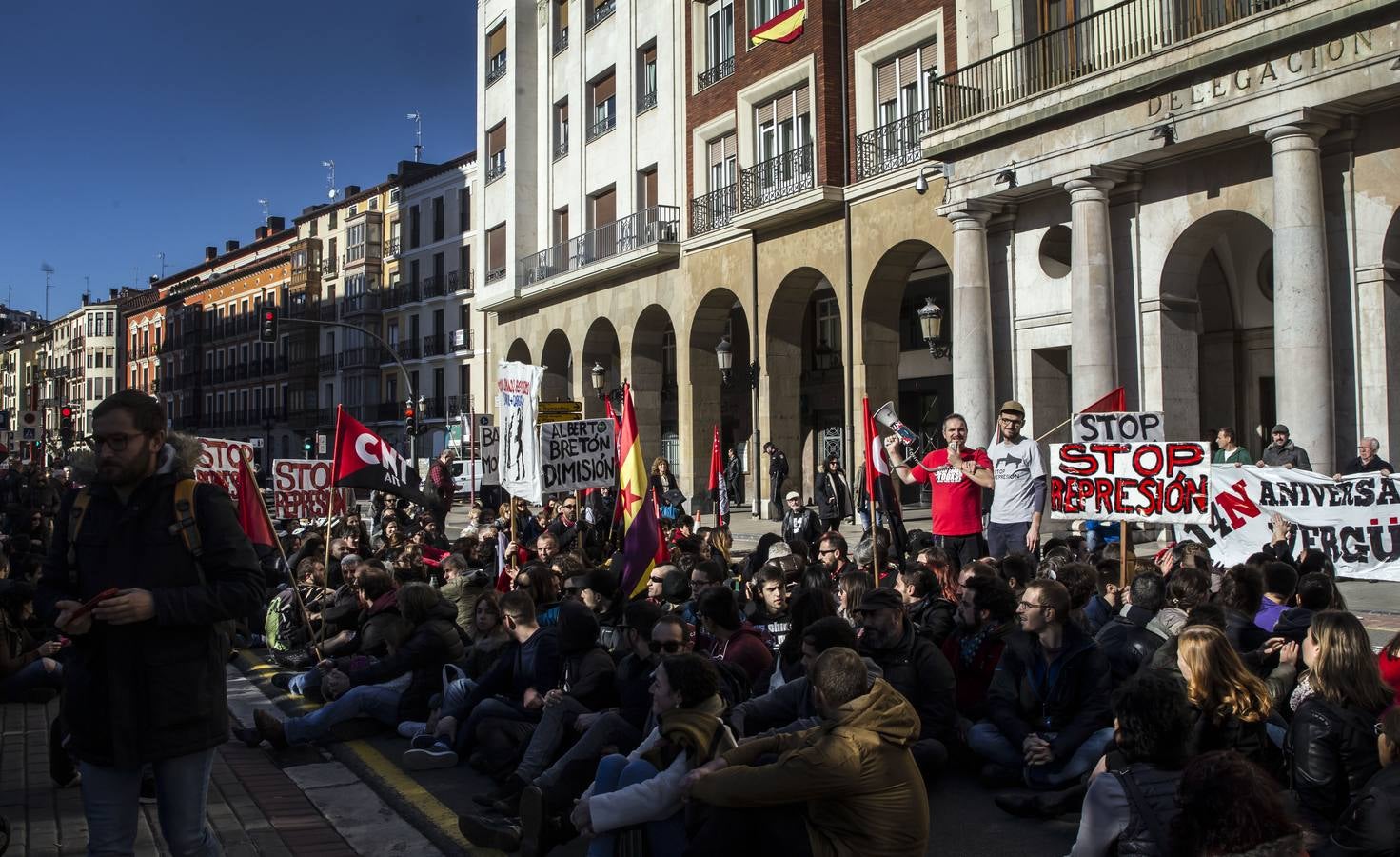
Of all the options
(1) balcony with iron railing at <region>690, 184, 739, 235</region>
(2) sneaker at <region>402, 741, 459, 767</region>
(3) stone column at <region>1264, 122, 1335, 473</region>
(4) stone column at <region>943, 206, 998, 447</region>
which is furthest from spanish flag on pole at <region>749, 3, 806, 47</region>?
(2) sneaker at <region>402, 741, 459, 767</region>

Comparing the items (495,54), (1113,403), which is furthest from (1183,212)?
(495,54)

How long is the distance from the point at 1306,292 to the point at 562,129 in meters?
23.1

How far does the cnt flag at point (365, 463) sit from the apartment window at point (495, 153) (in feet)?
76.1

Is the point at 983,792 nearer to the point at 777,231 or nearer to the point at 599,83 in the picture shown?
the point at 777,231

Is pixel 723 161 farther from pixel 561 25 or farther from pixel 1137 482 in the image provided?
pixel 1137 482

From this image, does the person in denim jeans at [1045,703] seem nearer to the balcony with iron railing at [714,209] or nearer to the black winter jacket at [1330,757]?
the black winter jacket at [1330,757]

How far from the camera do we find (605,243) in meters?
30.7

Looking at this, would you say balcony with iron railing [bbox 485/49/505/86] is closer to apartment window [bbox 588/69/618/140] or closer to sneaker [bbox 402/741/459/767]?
apartment window [bbox 588/69/618/140]

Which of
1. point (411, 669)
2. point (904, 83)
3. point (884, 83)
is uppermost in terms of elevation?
point (884, 83)

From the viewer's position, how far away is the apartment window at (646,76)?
2941cm

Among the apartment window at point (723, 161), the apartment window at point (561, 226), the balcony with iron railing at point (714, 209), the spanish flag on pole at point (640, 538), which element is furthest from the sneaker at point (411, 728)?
the apartment window at point (561, 226)

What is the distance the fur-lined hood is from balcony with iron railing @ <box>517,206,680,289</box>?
78.4ft

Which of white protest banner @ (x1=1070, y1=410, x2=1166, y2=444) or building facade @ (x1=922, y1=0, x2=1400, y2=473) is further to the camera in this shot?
building facade @ (x1=922, y1=0, x2=1400, y2=473)

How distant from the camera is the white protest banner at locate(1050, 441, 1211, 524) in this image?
1050 centimetres
